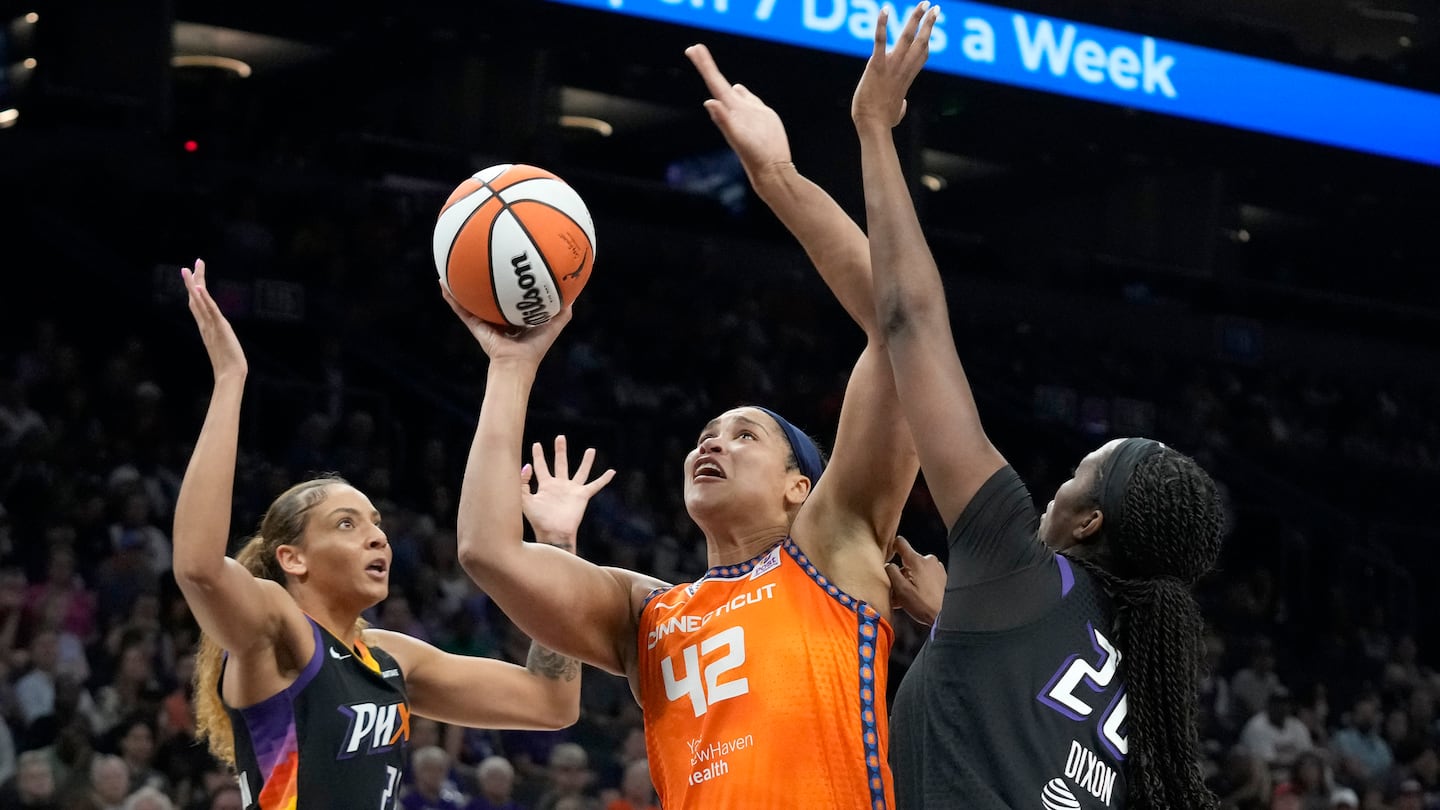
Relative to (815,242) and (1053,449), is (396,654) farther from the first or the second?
(1053,449)

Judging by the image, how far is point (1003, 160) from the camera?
21.9 meters

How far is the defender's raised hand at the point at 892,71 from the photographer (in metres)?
3.07

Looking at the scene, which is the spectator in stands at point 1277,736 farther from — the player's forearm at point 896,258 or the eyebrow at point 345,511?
the player's forearm at point 896,258

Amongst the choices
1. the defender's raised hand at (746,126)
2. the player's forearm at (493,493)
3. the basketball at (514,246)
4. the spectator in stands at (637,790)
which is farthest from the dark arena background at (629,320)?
the defender's raised hand at (746,126)

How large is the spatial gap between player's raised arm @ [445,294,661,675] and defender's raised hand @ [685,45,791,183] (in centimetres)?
55

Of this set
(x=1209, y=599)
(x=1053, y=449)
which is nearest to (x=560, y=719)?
(x=1209, y=599)

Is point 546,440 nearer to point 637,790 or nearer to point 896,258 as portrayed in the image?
point 637,790

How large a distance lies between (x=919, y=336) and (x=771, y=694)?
3.20 ft

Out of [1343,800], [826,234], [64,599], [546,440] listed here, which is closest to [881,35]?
[826,234]

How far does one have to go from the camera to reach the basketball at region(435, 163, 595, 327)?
375cm

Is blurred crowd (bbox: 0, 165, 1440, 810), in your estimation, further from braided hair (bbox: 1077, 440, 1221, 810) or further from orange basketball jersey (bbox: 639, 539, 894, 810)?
braided hair (bbox: 1077, 440, 1221, 810)

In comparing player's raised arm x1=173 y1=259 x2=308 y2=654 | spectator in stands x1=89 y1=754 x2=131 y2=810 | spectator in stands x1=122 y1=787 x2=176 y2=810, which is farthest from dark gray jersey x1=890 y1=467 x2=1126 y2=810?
spectator in stands x1=89 y1=754 x2=131 y2=810

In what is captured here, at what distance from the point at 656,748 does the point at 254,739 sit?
1072mm

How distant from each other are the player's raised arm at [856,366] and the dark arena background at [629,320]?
19.2 ft
